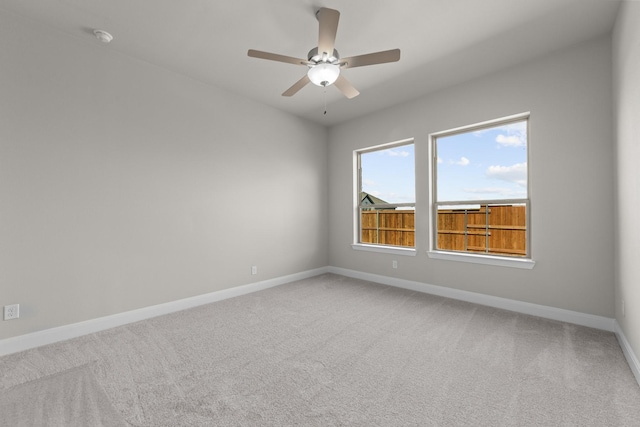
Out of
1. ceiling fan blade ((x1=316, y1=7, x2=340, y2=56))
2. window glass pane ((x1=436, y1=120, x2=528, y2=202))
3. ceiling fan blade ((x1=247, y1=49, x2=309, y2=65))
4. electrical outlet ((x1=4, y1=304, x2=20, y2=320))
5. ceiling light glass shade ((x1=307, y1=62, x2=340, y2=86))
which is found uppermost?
ceiling fan blade ((x1=316, y1=7, x2=340, y2=56))

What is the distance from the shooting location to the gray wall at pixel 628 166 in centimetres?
187

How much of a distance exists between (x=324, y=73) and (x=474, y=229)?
274cm

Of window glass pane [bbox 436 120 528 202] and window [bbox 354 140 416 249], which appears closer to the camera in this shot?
window glass pane [bbox 436 120 528 202]

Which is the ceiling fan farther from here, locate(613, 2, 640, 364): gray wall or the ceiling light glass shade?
locate(613, 2, 640, 364): gray wall

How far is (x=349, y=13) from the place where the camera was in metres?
2.29

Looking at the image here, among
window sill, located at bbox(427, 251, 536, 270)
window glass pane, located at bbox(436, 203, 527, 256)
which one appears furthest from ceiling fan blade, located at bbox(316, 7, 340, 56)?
window sill, located at bbox(427, 251, 536, 270)

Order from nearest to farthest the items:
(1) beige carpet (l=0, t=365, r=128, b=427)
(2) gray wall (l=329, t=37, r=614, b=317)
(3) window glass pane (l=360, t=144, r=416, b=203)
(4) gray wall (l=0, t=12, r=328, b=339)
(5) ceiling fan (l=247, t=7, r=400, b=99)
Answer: (1) beige carpet (l=0, t=365, r=128, b=427)
(5) ceiling fan (l=247, t=7, r=400, b=99)
(4) gray wall (l=0, t=12, r=328, b=339)
(2) gray wall (l=329, t=37, r=614, b=317)
(3) window glass pane (l=360, t=144, r=416, b=203)

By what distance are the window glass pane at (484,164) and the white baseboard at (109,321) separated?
3039 millimetres

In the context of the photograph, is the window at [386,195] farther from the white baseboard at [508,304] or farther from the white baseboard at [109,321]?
the white baseboard at [109,321]

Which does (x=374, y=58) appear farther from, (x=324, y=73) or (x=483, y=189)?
(x=483, y=189)

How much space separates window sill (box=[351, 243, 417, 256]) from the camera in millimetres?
4073

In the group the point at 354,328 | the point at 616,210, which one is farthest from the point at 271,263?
the point at 616,210

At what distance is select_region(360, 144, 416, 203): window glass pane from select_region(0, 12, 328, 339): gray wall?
1644mm

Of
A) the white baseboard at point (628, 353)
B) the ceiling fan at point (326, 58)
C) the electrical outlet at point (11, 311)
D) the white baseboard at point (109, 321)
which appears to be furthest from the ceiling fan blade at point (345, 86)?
the electrical outlet at point (11, 311)
